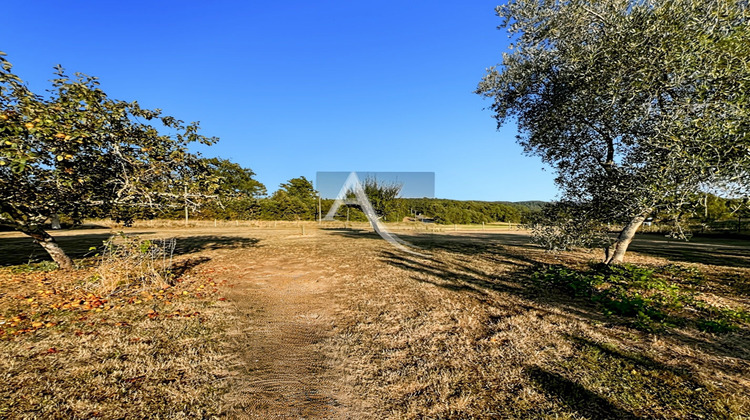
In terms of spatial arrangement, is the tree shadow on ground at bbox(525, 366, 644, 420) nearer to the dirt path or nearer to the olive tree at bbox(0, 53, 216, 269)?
the dirt path

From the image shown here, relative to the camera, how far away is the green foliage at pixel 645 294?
5223 mm

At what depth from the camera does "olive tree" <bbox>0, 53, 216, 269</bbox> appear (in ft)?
20.1

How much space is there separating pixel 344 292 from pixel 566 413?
18.0 ft

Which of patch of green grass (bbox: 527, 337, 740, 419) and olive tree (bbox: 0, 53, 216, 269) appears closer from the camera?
patch of green grass (bbox: 527, 337, 740, 419)

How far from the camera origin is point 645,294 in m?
6.68

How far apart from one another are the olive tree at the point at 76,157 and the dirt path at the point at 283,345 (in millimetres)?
3770

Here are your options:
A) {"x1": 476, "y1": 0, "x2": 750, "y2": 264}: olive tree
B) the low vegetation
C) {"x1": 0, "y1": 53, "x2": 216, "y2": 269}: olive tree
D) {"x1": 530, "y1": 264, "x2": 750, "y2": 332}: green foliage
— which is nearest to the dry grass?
the low vegetation

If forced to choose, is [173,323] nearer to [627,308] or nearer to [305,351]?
[305,351]

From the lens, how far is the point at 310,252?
585 inches

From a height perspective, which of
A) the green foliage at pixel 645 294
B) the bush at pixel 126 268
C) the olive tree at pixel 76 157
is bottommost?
the green foliage at pixel 645 294

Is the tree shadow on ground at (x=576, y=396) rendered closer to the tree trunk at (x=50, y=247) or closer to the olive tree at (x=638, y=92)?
the olive tree at (x=638, y=92)

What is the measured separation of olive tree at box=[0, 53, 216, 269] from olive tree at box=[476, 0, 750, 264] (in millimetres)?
10973

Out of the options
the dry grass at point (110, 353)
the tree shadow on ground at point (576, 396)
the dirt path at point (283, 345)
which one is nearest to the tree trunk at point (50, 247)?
the dry grass at point (110, 353)

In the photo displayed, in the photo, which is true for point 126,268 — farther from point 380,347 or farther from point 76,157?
point 380,347
